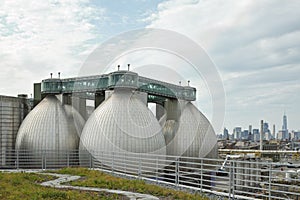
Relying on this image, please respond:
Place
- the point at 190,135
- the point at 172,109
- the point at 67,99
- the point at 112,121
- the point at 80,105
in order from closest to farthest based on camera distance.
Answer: the point at 112,121
the point at 67,99
the point at 80,105
the point at 190,135
the point at 172,109

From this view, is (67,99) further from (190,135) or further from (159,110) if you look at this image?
(190,135)

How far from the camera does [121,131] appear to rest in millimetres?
28344

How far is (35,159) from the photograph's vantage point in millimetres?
31344

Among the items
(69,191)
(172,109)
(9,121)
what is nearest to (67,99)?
(9,121)

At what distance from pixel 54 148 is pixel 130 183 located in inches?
725

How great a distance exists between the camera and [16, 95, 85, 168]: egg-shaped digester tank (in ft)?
102

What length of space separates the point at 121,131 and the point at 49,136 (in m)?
8.04

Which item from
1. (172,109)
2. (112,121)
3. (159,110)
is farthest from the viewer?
(159,110)

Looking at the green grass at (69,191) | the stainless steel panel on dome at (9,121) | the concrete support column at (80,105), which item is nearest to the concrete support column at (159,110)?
the concrete support column at (80,105)

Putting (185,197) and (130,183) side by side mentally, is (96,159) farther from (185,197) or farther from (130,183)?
(185,197)

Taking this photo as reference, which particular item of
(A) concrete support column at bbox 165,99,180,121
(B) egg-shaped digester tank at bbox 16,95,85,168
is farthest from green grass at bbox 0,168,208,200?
(A) concrete support column at bbox 165,99,180,121

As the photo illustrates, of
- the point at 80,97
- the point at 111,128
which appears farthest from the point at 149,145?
the point at 80,97

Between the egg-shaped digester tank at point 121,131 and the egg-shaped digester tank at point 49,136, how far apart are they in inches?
100

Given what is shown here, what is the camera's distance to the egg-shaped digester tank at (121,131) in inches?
1104
